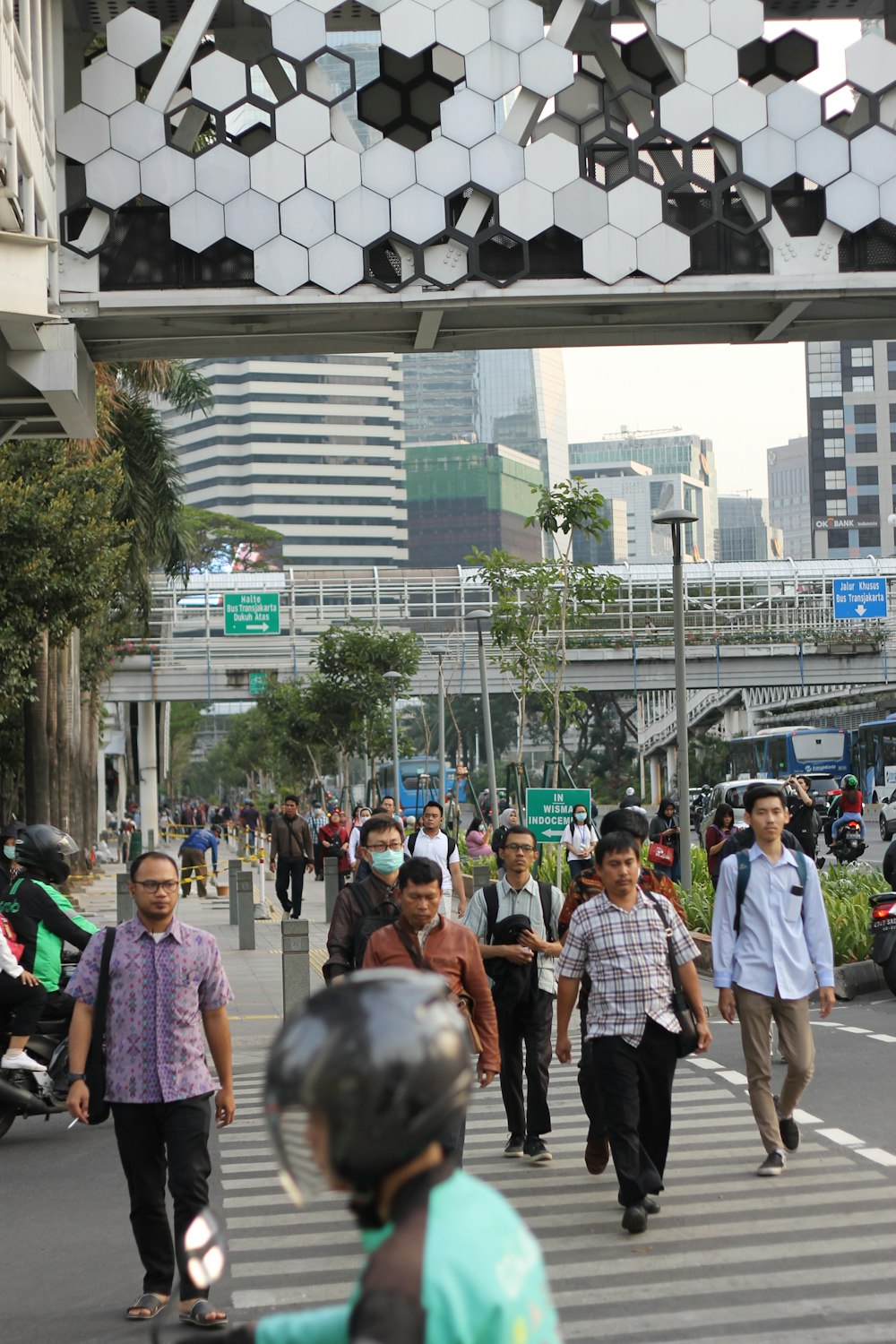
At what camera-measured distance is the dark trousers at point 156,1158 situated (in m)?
5.84

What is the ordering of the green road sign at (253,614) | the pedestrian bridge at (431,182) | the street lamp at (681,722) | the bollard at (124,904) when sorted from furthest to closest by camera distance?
the green road sign at (253,614), the bollard at (124,904), the street lamp at (681,722), the pedestrian bridge at (431,182)

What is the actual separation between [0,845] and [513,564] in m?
16.3

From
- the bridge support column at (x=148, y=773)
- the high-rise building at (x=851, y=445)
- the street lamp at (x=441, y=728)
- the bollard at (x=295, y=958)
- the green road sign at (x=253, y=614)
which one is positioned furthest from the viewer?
the high-rise building at (x=851, y=445)

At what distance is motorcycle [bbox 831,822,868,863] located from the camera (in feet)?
99.5

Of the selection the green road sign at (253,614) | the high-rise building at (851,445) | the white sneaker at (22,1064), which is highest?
the high-rise building at (851,445)

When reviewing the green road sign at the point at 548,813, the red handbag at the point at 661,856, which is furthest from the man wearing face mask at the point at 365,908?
the red handbag at the point at 661,856

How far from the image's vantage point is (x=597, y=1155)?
7758 millimetres

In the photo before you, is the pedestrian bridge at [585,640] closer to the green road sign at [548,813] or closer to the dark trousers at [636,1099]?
the green road sign at [548,813]

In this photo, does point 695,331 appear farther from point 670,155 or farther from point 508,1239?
point 508,1239

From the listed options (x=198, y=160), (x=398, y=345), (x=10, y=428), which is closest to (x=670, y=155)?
(x=398, y=345)

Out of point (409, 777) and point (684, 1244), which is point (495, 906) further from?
point (409, 777)

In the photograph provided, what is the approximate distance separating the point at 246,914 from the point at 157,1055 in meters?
15.6

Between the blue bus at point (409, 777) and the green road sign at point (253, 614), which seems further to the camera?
the blue bus at point (409, 777)

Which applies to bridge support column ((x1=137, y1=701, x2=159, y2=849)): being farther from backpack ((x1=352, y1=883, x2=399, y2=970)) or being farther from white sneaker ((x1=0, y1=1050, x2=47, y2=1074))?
backpack ((x1=352, y1=883, x2=399, y2=970))
